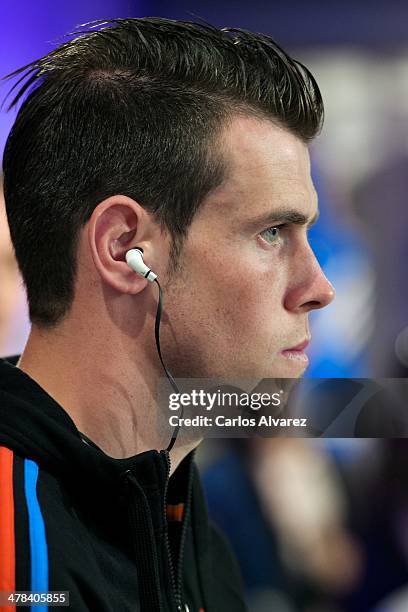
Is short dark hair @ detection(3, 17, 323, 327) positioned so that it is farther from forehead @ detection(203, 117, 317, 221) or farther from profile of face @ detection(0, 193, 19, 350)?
profile of face @ detection(0, 193, 19, 350)

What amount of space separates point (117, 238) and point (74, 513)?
0.33 m

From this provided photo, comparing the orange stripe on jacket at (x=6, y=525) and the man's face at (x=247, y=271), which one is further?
the man's face at (x=247, y=271)

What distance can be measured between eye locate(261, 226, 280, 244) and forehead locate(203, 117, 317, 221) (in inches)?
1.2

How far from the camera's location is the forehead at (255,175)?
108 centimetres

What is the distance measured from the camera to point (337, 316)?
62.1 inches

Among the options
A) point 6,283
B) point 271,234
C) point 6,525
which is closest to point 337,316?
point 271,234

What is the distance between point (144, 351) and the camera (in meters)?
1.05

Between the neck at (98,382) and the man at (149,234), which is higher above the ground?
the man at (149,234)

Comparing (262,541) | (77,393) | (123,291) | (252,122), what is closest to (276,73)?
(252,122)

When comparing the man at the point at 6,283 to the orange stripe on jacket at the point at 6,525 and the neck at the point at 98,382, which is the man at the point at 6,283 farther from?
the orange stripe on jacket at the point at 6,525

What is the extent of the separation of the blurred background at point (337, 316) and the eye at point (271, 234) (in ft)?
1.54

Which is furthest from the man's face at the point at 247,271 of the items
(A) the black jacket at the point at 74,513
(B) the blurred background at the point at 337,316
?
(B) the blurred background at the point at 337,316

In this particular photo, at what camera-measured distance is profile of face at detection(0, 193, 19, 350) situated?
1.43 m

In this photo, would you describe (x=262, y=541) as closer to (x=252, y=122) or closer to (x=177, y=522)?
(x=177, y=522)
